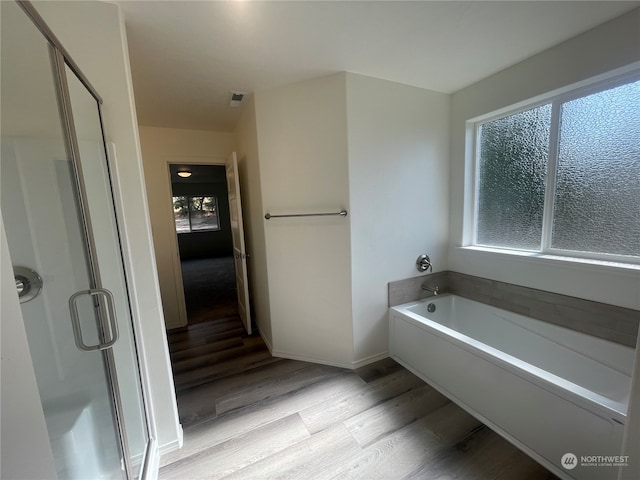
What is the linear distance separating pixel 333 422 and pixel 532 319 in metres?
1.67

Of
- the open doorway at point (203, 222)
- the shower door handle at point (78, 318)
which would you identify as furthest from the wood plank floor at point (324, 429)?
the open doorway at point (203, 222)

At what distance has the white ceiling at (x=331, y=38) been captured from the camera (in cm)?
129

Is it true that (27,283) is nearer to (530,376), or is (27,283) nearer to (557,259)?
(530,376)

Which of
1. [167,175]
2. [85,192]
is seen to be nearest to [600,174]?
[85,192]

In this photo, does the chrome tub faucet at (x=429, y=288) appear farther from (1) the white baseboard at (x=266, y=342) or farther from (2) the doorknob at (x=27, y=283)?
(2) the doorknob at (x=27, y=283)

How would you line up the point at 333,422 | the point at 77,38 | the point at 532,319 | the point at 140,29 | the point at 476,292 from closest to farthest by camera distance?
1. the point at 77,38
2. the point at 140,29
3. the point at 333,422
4. the point at 532,319
5. the point at 476,292

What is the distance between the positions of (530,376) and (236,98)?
2.84 metres

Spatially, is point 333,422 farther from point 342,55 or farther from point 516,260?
point 342,55

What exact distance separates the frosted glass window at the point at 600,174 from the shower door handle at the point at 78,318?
109 inches

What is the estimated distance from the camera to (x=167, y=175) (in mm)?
2916

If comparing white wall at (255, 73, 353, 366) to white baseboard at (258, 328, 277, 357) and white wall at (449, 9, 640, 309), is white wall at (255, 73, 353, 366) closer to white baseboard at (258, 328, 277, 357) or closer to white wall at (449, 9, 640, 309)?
white baseboard at (258, 328, 277, 357)

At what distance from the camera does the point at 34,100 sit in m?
1.04

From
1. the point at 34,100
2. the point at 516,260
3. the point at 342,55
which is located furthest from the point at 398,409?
the point at 34,100

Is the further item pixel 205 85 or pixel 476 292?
pixel 476 292
